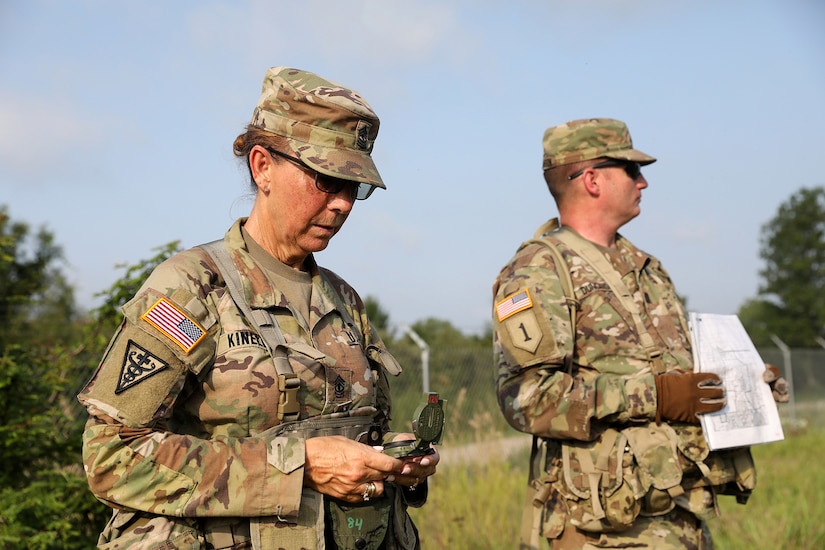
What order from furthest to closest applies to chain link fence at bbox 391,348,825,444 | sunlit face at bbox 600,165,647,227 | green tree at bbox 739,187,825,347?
green tree at bbox 739,187,825,347 → chain link fence at bbox 391,348,825,444 → sunlit face at bbox 600,165,647,227

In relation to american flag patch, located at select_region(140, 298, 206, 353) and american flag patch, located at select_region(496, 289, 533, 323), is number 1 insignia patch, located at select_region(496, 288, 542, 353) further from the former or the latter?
american flag patch, located at select_region(140, 298, 206, 353)

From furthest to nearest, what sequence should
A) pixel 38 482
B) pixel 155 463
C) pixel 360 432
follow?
pixel 38 482 < pixel 360 432 < pixel 155 463

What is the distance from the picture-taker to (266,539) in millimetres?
2076

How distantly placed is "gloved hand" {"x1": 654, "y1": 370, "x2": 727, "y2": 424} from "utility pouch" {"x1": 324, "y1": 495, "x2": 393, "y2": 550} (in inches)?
60.8

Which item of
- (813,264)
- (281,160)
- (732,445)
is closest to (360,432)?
(281,160)

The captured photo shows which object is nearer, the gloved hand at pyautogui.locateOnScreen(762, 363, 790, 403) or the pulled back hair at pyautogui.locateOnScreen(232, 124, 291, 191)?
the pulled back hair at pyautogui.locateOnScreen(232, 124, 291, 191)

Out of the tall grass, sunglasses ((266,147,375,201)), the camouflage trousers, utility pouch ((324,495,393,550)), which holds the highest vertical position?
sunglasses ((266,147,375,201))

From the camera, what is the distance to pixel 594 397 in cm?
334

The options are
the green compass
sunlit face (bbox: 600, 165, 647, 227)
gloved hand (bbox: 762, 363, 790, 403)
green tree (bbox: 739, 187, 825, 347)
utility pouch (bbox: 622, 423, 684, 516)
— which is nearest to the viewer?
the green compass

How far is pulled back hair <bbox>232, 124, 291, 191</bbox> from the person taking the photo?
232cm

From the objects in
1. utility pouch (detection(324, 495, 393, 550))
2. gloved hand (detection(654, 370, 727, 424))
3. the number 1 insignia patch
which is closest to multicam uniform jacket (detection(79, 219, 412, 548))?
utility pouch (detection(324, 495, 393, 550))

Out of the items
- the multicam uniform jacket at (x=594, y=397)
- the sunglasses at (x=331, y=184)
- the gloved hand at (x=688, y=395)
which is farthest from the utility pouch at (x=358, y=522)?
the gloved hand at (x=688, y=395)

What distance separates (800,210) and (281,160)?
36.0 meters

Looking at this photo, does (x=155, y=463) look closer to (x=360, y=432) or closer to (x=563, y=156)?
(x=360, y=432)
